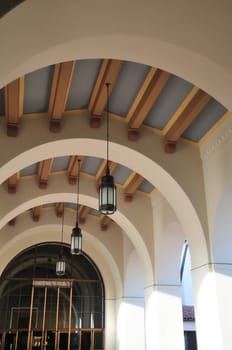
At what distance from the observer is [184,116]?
6.79 metres

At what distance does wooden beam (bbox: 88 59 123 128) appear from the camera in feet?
18.9

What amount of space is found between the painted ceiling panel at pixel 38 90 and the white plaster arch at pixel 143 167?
2.25 ft

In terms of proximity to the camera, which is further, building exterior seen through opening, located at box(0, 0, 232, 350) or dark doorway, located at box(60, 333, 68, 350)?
dark doorway, located at box(60, 333, 68, 350)

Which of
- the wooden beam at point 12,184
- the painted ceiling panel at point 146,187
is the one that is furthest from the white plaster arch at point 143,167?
the painted ceiling panel at point 146,187

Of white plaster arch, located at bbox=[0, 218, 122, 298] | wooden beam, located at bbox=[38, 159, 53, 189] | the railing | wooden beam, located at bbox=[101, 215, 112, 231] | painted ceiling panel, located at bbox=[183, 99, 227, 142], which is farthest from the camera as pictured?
the railing

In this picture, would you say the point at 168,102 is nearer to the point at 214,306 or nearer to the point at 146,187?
the point at 214,306

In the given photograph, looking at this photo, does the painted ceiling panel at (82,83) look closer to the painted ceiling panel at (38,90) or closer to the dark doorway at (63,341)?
the painted ceiling panel at (38,90)

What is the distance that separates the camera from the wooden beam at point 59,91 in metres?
5.60

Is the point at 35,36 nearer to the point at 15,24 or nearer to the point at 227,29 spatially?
the point at 15,24

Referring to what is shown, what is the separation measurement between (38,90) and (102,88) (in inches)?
41.2

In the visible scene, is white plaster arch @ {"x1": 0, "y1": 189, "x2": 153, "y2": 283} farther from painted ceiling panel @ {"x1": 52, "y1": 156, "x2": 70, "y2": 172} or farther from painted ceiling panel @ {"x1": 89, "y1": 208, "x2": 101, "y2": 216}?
painted ceiling panel @ {"x1": 89, "y1": 208, "x2": 101, "y2": 216}

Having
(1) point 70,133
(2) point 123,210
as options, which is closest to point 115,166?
(2) point 123,210

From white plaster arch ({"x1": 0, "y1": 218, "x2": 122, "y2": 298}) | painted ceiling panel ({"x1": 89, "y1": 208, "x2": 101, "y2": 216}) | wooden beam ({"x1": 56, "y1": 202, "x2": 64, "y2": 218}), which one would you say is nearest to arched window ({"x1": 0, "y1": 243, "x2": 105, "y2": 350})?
white plaster arch ({"x1": 0, "y1": 218, "x2": 122, "y2": 298})

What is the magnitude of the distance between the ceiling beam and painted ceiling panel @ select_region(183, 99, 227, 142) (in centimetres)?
13
